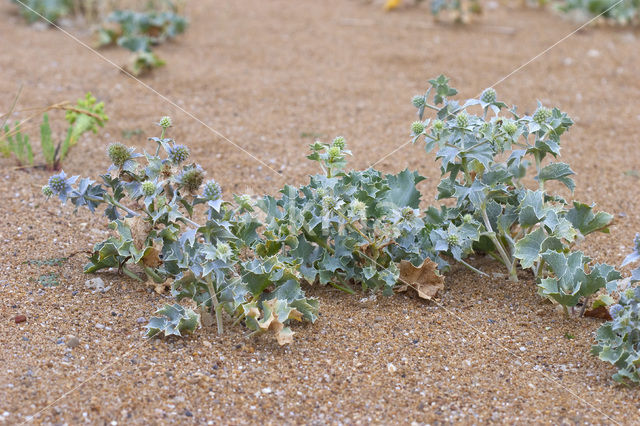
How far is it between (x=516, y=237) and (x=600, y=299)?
0.41m

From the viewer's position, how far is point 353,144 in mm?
4242

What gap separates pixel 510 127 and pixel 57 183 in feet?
4.94

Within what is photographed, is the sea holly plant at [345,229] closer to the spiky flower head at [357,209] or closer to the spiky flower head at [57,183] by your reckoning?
the spiky flower head at [357,209]

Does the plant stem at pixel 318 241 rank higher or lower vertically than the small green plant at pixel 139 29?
higher

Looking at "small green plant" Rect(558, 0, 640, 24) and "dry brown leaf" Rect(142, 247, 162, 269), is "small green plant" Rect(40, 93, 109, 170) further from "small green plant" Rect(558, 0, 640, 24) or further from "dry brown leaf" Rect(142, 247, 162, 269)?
"small green plant" Rect(558, 0, 640, 24)

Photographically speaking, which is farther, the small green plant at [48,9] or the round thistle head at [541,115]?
the small green plant at [48,9]

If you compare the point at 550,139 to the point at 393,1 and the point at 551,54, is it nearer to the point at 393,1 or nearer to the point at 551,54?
the point at 551,54

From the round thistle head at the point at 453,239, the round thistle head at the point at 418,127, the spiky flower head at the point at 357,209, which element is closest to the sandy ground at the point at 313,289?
the round thistle head at the point at 453,239

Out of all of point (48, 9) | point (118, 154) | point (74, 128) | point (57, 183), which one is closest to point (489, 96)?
point (118, 154)

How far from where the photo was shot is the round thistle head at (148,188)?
2.40 metres

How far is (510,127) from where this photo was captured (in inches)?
99.9

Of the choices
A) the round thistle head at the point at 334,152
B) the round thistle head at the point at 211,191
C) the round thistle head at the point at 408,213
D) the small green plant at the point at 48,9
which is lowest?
the small green plant at the point at 48,9

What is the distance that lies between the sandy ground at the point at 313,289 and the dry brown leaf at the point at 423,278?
2.2 inches

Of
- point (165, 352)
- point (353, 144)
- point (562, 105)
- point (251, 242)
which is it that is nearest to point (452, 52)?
point (562, 105)
